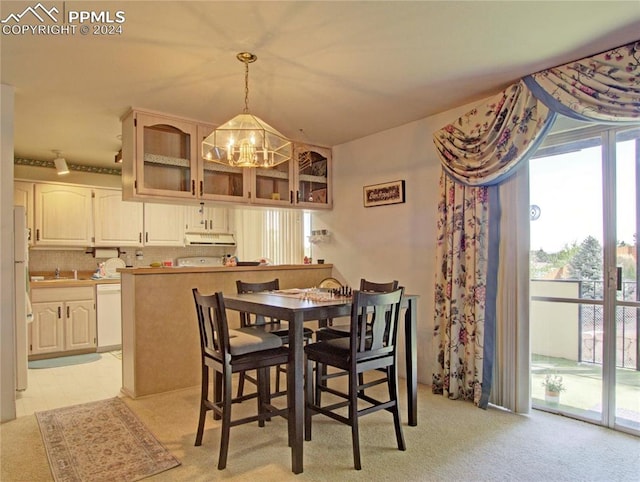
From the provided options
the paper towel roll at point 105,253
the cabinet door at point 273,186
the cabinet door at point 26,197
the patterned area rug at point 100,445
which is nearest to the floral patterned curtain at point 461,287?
the cabinet door at point 273,186

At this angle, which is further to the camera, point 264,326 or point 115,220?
point 115,220

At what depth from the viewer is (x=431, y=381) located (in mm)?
3646

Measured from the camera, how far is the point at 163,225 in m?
5.87

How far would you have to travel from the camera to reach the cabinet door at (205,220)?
238 inches

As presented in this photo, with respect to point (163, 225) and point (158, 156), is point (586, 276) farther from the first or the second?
point (163, 225)

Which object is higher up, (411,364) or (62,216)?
(62,216)

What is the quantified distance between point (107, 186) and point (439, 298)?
473 cm

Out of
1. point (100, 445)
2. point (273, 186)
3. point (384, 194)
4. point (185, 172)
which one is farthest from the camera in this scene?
point (273, 186)

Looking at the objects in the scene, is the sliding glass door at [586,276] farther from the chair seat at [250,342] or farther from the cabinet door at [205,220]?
the cabinet door at [205,220]

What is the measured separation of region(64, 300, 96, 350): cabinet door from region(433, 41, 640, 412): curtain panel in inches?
164

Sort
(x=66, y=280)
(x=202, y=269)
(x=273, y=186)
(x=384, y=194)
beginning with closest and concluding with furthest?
(x=202, y=269)
(x=384, y=194)
(x=273, y=186)
(x=66, y=280)

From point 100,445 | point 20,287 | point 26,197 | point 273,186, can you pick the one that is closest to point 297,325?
point 100,445

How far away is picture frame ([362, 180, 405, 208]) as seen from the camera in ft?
12.9

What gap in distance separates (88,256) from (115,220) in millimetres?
636
